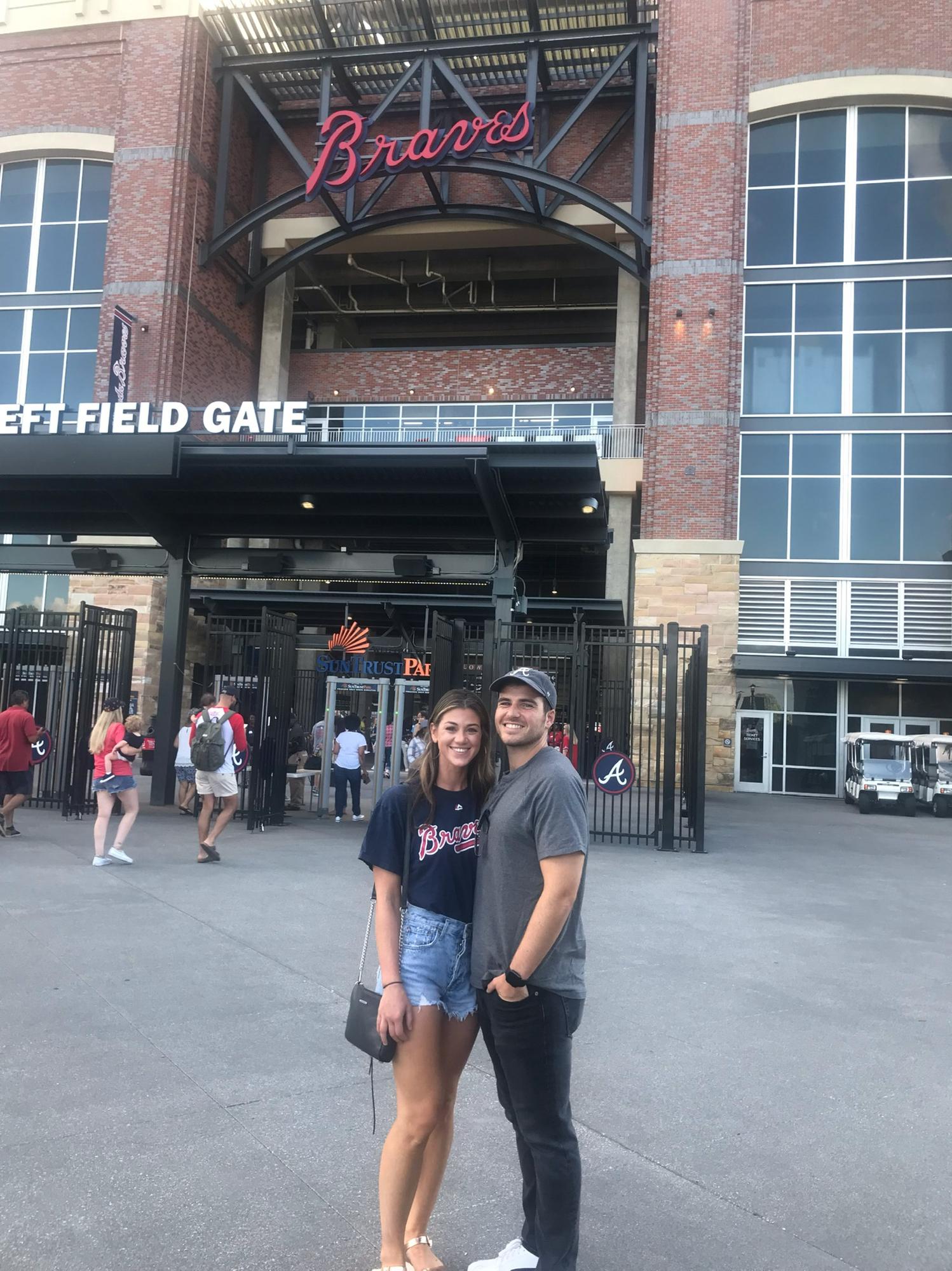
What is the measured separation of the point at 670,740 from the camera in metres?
12.8

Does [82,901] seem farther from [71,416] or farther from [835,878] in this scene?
[71,416]

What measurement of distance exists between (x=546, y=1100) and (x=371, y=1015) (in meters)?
0.56

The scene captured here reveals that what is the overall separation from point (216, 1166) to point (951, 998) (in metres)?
4.89

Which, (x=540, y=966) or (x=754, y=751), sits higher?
(x=754, y=751)

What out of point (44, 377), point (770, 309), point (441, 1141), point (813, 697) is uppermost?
point (770, 309)

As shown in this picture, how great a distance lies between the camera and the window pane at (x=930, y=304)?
82.7 feet

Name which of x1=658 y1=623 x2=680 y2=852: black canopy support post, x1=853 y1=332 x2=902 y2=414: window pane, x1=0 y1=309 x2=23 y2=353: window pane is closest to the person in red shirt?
x1=658 y1=623 x2=680 y2=852: black canopy support post

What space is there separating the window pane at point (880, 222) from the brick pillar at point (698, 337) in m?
3.32

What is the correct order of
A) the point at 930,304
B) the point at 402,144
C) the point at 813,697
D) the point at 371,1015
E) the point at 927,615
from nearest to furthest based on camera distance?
the point at 371,1015
the point at 927,615
the point at 930,304
the point at 813,697
the point at 402,144

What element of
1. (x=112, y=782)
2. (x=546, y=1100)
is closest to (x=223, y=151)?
(x=112, y=782)

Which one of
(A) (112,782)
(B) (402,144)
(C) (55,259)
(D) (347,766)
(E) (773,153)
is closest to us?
(A) (112,782)

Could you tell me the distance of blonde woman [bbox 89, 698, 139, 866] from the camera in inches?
382

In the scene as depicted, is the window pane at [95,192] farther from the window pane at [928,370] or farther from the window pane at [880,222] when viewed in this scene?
the window pane at [928,370]

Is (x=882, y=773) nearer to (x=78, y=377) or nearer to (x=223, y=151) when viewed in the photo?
(x=78, y=377)
